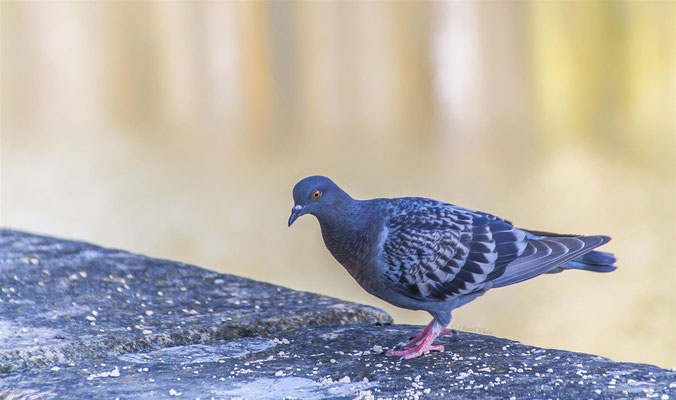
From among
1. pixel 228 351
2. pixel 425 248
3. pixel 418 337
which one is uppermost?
pixel 425 248

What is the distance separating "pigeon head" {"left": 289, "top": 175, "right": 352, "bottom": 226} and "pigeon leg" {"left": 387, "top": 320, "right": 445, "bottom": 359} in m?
0.60

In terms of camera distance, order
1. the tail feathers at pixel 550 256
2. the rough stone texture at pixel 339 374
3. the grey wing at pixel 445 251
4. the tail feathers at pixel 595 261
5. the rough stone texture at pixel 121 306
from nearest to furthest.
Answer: the rough stone texture at pixel 339 374
the rough stone texture at pixel 121 306
the grey wing at pixel 445 251
the tail feathers at pixel 550 256
the tail feathers at pixel 595 261

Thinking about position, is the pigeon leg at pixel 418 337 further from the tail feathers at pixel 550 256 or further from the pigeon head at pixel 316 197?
the pigeon head at pixel 316 197

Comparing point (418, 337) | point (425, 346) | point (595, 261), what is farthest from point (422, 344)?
point (595, 261)

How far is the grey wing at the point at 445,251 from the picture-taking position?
299 centimetres

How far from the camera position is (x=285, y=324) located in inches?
115

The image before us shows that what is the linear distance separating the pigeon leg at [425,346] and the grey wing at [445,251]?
0.16 m

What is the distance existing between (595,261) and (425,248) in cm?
81

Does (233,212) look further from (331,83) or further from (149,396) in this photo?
(149,396)

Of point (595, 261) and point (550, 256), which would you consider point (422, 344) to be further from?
point (595, 261)

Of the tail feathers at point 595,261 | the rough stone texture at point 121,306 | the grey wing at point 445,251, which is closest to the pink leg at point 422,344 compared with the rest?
the grey wing at point 445,251

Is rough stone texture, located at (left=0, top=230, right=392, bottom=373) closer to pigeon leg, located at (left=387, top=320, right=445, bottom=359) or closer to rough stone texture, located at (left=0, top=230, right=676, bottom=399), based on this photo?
rough stone texture, located at (left=0, top=230, right=676, bottom=399)

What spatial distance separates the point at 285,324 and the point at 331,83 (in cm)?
840

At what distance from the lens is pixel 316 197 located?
10.1ft
